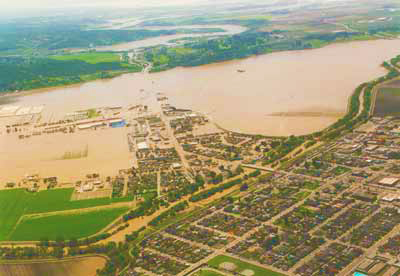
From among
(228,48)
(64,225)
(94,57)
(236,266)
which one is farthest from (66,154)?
(228,48)

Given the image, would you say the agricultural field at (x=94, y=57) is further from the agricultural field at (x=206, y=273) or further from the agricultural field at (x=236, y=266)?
the agricultural field at (x=206, y=273)

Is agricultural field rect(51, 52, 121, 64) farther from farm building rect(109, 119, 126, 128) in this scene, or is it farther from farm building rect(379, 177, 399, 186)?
farm building rect(379, 177, 399, 186)

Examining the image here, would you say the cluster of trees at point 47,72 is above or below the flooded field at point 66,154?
above

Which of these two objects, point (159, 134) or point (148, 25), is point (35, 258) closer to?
point (159, 134)

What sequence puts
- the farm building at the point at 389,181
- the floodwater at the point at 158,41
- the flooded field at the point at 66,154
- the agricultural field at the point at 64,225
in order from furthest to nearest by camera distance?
the floodwater at the point at 158,41
the flooded field at the point at 66,154
the farm building at the point at 389,181
the agricultural field at the point at 64,225

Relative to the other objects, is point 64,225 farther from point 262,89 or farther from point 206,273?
point 262,89

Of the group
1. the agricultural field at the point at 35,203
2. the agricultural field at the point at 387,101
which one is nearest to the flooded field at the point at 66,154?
the agricultural field at the point at 35,203
